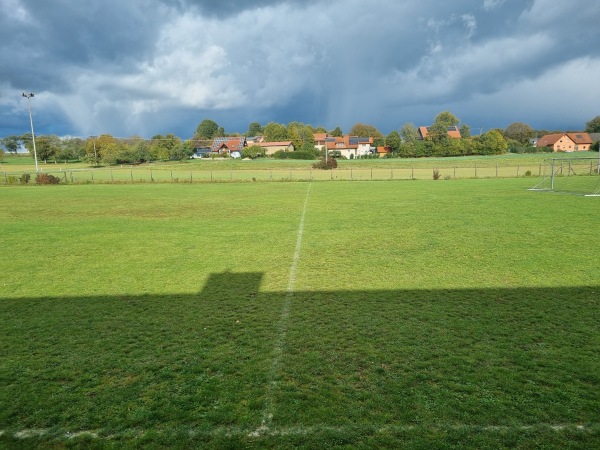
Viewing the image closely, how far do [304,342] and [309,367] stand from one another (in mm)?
692

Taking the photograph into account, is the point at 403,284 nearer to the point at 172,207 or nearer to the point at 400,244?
the point at 400,244

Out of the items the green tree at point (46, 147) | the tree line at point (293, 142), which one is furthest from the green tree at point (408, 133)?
the green tree at point (46, 147)

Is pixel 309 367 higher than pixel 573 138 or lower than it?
lower

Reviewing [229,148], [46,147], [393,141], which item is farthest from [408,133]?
[46,147]

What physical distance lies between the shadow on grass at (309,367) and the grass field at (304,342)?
0.02m

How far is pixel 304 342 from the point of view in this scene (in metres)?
5.42

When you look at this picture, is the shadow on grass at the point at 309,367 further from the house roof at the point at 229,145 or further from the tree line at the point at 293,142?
the house roof at the point at 229,145

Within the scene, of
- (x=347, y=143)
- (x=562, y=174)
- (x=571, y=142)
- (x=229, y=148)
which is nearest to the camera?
(x=562, y=174)

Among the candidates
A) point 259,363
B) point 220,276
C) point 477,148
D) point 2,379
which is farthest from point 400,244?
point 477,148

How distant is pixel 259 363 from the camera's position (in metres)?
4.86

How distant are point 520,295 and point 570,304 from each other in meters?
0.74

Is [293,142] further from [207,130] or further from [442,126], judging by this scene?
[207,130]

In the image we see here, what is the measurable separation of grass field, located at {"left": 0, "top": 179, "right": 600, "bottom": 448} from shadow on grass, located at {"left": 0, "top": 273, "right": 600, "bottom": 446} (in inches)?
0.9

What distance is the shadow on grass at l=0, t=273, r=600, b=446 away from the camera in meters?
3.66
